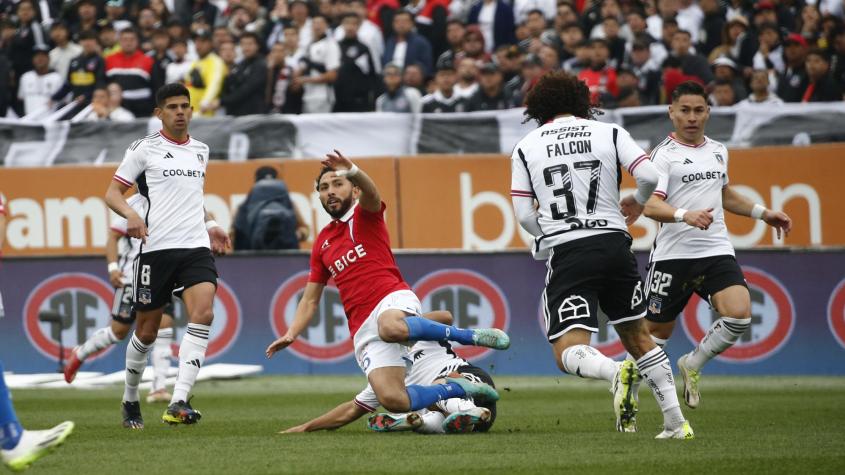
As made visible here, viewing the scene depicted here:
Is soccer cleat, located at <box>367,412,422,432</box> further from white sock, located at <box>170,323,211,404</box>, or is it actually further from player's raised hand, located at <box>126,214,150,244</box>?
player's raised hand, located at <box>126,214,150,244</box>

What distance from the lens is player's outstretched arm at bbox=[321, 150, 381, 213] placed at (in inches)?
340

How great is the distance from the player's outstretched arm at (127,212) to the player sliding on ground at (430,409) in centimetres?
180

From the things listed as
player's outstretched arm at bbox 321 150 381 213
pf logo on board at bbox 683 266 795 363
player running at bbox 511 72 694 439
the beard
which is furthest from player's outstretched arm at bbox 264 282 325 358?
pf logo on board at bbox 683 266 795 363

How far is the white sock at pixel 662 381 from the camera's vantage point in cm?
880

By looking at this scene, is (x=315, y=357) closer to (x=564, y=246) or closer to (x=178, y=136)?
(x=178, y=136)

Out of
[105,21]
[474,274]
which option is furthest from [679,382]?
[105,21]

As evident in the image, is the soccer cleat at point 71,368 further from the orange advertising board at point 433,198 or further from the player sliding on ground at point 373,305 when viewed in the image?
the orange advertising board at point 433,198

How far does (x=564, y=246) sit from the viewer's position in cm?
875

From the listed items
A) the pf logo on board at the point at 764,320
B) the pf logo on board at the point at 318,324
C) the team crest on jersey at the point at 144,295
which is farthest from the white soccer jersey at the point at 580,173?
the pf logo on board at the point at 318,324

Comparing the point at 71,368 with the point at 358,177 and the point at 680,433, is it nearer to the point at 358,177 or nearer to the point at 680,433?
the point at 358,177

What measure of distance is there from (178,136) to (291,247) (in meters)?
6.56

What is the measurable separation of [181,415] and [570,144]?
3675mm

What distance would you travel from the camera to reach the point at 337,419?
32.9ft

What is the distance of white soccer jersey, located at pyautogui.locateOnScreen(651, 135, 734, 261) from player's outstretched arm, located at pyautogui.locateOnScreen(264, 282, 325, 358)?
109 inches
